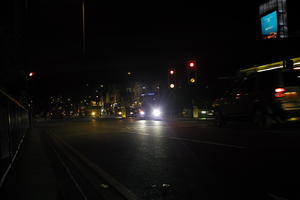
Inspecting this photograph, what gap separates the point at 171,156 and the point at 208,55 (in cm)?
4751

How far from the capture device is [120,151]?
949 centimetres

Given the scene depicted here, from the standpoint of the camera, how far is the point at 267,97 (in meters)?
11.9

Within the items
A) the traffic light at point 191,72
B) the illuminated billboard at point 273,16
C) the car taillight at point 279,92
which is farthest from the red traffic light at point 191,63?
the illuminated billboard at point 273,16

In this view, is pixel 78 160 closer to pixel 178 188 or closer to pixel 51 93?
pixel 178 188

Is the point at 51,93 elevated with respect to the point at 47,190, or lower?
elevated

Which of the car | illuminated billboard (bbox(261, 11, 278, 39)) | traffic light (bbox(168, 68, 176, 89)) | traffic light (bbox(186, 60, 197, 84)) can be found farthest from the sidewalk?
illuminated billboard (bbox(261, 11, 278, 39))

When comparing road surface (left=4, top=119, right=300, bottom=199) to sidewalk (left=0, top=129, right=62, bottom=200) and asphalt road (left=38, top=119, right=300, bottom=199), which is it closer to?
asphalt road (left=38, top=119, right=300, bottom=199)

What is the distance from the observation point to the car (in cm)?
1121

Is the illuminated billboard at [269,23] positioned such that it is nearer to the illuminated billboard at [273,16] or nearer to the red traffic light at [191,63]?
the illuminated billboard at [273,16]

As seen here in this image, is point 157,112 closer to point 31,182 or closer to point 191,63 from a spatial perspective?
point 191,63

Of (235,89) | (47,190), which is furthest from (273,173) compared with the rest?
(235,89)

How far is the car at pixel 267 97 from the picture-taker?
11.2 m

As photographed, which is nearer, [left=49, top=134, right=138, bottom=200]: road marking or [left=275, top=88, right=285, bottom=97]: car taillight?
[left=49, top=134, right=138, bottom=200]: road marking

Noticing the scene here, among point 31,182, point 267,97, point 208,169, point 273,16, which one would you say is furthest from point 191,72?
point 273,16
